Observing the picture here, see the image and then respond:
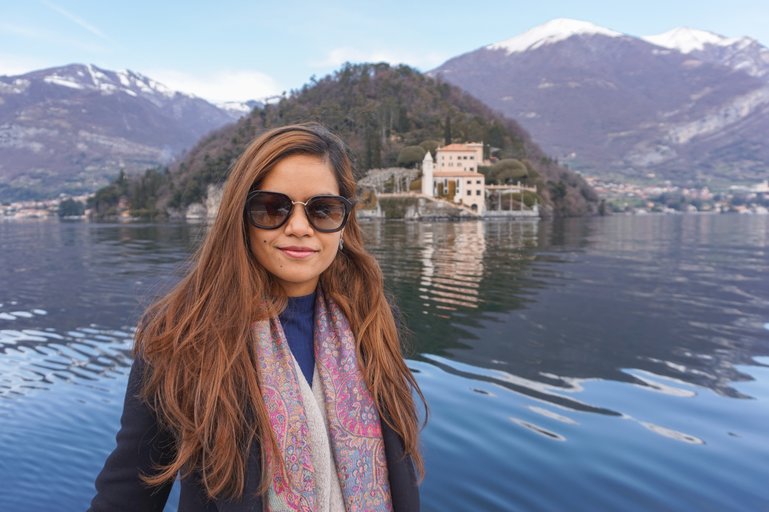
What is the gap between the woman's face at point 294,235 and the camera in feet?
5.06

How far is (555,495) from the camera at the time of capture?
437cm

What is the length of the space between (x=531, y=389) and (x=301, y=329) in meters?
6.03

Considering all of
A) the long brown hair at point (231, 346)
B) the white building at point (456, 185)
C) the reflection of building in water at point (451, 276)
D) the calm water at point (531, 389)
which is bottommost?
the calm water at point (531, 389)

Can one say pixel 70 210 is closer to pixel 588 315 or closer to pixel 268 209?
pixel 588 315

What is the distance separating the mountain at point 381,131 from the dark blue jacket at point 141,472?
255 feet

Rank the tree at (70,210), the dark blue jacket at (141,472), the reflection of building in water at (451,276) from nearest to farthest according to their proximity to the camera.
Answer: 1. the dark blue jacket at (141,472)
2. the reflection of building in water at (451,276)
3. the tree at (70,210)

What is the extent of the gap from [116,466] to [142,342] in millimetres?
312

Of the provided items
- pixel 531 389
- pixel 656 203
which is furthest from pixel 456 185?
pixel 656 203

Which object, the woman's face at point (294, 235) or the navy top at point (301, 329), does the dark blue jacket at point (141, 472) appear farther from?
the woman's face at point (294, 235)

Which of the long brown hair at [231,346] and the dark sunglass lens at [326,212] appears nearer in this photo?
the long brown hair at [231,346]

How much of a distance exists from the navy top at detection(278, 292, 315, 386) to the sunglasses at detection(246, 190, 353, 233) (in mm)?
226

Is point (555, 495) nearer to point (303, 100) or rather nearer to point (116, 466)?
point (116, 466)

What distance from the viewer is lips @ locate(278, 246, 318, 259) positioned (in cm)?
155

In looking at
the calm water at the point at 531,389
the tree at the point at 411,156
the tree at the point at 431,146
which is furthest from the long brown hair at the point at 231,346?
the tree at the point at 431,146
